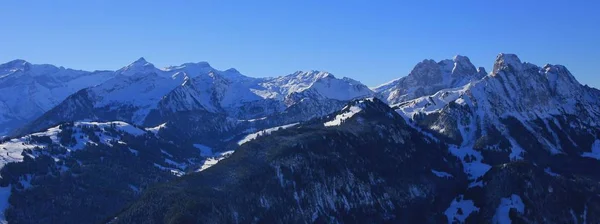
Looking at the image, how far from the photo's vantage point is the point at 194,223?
200m

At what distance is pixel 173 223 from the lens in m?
196

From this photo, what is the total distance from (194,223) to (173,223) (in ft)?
22.4
